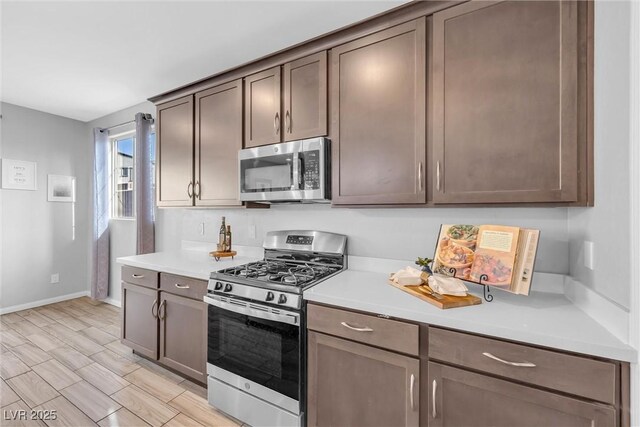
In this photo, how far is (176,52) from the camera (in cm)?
225

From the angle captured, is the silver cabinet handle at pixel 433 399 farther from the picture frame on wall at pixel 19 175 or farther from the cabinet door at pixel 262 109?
the picture frame on wall at pixel 19 175

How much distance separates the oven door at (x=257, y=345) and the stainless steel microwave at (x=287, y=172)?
0.74 m

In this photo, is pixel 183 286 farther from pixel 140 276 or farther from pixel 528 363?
pixel 528 363

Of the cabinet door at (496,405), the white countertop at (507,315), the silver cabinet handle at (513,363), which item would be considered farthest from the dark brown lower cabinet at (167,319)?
the silver cabinet handle at (513,363)

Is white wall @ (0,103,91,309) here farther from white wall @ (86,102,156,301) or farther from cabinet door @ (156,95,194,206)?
cabinet door @ (156,95,194,206)

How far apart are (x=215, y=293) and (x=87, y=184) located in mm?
3879

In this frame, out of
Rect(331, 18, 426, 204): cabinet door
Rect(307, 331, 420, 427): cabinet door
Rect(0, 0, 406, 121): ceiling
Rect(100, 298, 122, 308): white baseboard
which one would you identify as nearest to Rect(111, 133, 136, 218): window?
Rect(0, 0, 406, 121): ceiling

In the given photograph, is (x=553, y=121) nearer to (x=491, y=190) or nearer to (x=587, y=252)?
(x=491, y=190)

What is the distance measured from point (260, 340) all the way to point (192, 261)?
41.7 inches

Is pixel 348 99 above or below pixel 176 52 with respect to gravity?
below

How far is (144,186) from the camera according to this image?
10.6 ft

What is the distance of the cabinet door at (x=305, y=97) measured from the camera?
1.80m

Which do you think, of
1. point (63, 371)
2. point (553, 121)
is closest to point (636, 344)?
point (553, 121)

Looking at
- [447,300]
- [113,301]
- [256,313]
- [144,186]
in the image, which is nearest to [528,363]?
[447,300]
